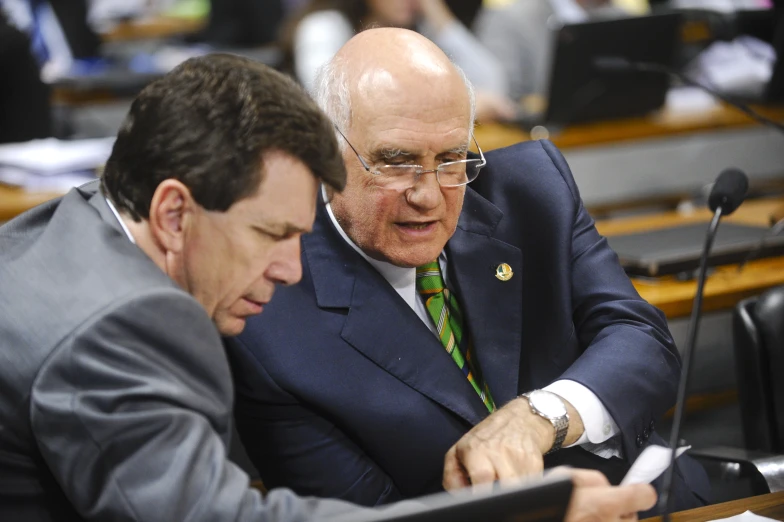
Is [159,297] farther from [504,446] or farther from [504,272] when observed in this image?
[504,272]

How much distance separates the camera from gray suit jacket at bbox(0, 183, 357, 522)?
108cm

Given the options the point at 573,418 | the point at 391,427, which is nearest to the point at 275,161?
the point at 391,427

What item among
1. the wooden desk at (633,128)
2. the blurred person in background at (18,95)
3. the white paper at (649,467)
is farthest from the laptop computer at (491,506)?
the blurred person in background at (18,95)

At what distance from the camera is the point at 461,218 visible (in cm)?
187

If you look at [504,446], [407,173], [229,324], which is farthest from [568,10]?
[229,324]

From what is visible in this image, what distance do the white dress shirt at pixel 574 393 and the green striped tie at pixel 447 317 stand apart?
0.05 ft

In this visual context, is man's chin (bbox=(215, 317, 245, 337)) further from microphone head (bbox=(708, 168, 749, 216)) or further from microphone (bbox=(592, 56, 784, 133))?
microphone (bbox=(592, 56, 784, 133))

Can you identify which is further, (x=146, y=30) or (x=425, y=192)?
(x=146, y=30)

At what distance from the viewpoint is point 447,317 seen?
5.91 feet

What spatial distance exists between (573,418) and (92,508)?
79 centimetres

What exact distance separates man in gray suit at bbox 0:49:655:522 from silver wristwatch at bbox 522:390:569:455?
0.35 m

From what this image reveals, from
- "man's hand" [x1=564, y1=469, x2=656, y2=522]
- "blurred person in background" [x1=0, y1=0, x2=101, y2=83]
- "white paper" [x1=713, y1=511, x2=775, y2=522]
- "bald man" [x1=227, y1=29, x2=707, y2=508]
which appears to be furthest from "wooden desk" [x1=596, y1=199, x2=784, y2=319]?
"blurred person in background" [x1=0, y1=0, x2=101, y2=83]

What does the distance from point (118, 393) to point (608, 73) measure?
311 cm

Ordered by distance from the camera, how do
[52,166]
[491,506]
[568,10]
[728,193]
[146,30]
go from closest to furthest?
1. [491,506]
2. [728,193]
3. [52,166]
4. [568,10]
5. [146,30]
